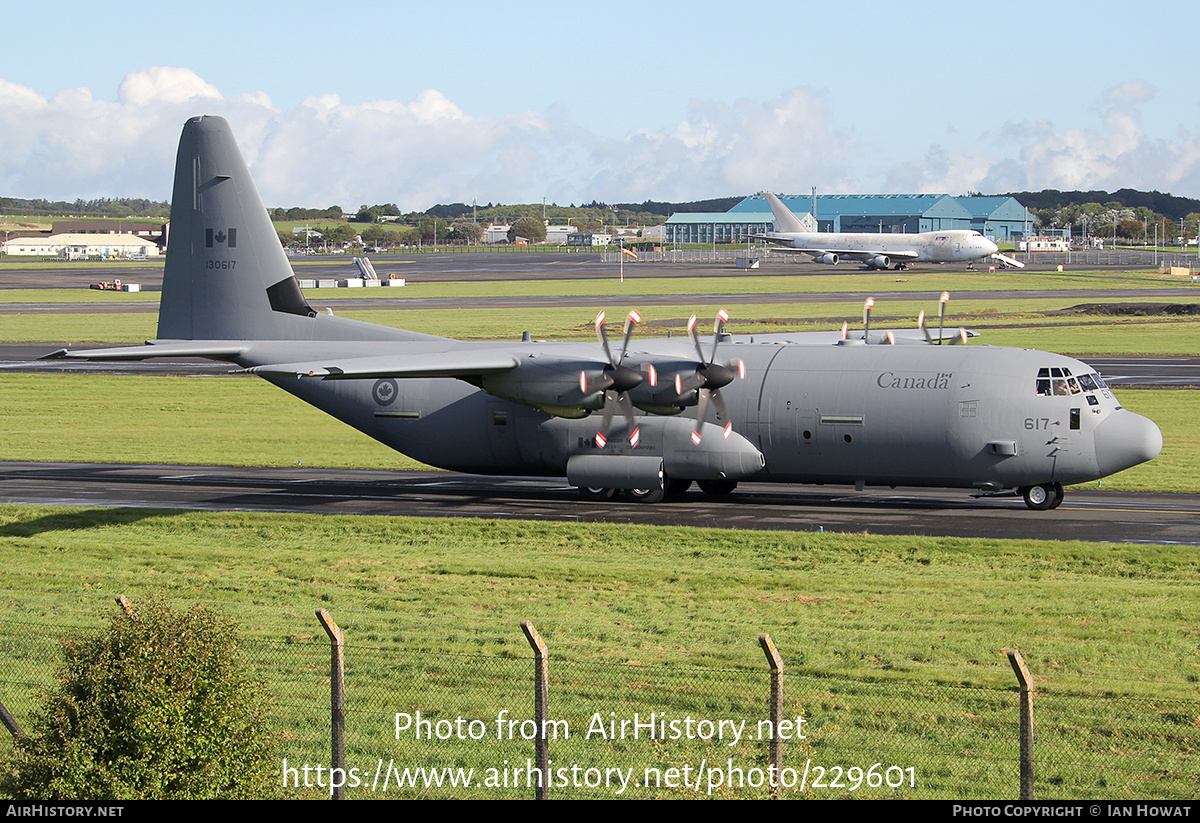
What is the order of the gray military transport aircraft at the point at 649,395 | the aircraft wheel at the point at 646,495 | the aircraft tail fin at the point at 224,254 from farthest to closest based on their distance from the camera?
1. the aircraft tail fin at the point at 224,254
2. the aircraft wheel at the point at 646,495
3. the gray military transport aircraft at the point at 649,395

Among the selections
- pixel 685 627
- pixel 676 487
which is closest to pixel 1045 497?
pixel 676 487

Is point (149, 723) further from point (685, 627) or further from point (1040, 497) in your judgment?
point (1040, 497)

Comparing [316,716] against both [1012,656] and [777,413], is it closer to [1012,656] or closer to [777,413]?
[1012,656]

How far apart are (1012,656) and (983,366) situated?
21.9m

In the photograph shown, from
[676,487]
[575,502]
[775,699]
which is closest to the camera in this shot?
[775,699]

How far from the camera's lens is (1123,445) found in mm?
30984

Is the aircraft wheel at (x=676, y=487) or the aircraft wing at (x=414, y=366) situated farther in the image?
the aircraft wheel at (x=676, y=487)

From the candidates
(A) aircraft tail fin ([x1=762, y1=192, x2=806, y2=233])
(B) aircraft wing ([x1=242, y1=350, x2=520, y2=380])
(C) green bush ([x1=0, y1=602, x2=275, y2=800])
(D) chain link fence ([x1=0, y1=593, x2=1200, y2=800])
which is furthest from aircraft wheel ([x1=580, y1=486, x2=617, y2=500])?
(A) aircraft tail fin ([x1=762, y1=192, x2=806, y2=233])

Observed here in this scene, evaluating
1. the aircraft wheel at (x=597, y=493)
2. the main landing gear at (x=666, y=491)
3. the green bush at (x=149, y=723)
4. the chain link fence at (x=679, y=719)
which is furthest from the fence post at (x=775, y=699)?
the aircraft wheel at (x=597, y=493)

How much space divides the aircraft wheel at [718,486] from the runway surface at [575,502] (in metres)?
0.22

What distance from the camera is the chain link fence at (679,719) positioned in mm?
14234

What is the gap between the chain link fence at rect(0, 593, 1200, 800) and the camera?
14234 mm

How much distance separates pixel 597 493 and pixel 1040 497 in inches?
467

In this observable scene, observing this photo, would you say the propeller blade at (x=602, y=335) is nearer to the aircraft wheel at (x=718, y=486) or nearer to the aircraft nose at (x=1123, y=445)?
the aircraft wheel at (x=718, y=486)
